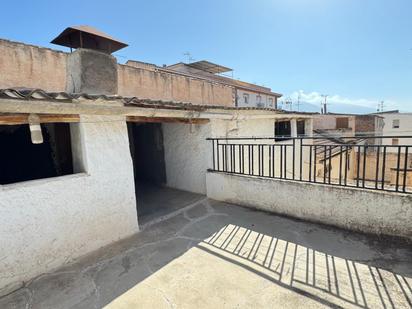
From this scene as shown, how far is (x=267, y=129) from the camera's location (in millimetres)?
10672

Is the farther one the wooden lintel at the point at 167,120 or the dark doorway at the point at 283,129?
the dark doorway at the point at 283,129

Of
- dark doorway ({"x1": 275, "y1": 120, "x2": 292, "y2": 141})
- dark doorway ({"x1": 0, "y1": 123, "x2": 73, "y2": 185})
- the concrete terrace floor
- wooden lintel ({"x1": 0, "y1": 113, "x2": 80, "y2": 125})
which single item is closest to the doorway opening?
the concrete terrace floor

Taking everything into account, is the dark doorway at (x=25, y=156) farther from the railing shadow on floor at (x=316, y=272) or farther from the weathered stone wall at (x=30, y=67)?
the railing shadow on floor at (x=316, y=272)

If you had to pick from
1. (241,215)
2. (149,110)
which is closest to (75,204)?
(149,110)

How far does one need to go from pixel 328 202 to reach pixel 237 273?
102 inches

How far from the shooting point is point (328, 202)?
482 centimetres

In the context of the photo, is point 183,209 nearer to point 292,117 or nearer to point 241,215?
point 241,215

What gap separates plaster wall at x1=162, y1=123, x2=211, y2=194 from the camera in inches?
283

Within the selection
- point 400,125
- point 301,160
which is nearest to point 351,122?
point 400,125

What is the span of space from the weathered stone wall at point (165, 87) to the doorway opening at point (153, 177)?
9.57 feet

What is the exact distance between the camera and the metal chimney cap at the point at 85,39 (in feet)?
17.1

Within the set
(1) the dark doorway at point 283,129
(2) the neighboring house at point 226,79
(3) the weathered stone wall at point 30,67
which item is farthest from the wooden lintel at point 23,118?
(2) the neighboring house at point 226,79

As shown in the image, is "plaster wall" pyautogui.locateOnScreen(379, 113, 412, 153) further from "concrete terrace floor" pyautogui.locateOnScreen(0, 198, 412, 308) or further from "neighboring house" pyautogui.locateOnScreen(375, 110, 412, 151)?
"concrete terrace floor" pyautogui.locateOnScreen(0, 198, 412, 308)

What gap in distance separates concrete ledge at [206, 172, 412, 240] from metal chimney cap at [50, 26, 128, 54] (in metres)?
4.51
